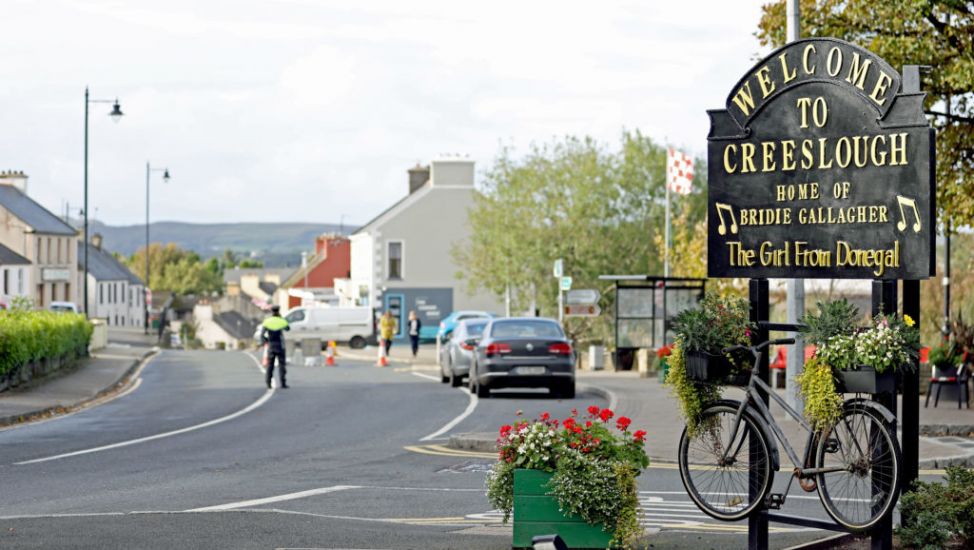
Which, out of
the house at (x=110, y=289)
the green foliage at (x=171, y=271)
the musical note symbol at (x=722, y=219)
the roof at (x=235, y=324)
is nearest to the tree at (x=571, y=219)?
the musical note symbol at (x=722, y=219)

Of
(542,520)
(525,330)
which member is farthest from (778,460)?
(525,330)

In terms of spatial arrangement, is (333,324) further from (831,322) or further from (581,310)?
(831,322)

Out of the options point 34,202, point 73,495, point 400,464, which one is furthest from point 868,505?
point 34,202

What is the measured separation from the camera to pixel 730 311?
9648 mm

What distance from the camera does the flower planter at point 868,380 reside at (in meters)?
8.81

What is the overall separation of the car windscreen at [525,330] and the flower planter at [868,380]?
20029 mm

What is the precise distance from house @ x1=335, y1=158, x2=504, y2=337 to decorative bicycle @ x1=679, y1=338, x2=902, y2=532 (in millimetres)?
70783

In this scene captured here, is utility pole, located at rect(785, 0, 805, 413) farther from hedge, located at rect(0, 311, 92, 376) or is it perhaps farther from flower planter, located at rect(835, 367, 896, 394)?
hedge, located at rect(0, 311, 92, 376)

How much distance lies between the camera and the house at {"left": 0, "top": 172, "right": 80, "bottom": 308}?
9212 centimetres

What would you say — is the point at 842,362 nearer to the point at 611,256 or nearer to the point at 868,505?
the point at 868,505

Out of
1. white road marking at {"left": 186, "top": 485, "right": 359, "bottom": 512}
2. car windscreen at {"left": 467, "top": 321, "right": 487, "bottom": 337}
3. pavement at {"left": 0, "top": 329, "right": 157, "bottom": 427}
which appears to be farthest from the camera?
car windscreen at {"left": 467, "top": 321, "right": 487, "bottom": 337}

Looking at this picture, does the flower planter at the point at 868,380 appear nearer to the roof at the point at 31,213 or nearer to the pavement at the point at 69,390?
the pavement at the point at 69,390

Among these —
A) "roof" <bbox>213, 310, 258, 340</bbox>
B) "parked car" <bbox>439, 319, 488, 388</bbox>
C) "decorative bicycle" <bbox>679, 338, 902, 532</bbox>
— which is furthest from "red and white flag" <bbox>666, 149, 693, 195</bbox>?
"roof" <bbox>213, 310, 258, 340</bbox>

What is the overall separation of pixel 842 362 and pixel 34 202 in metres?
93.8
